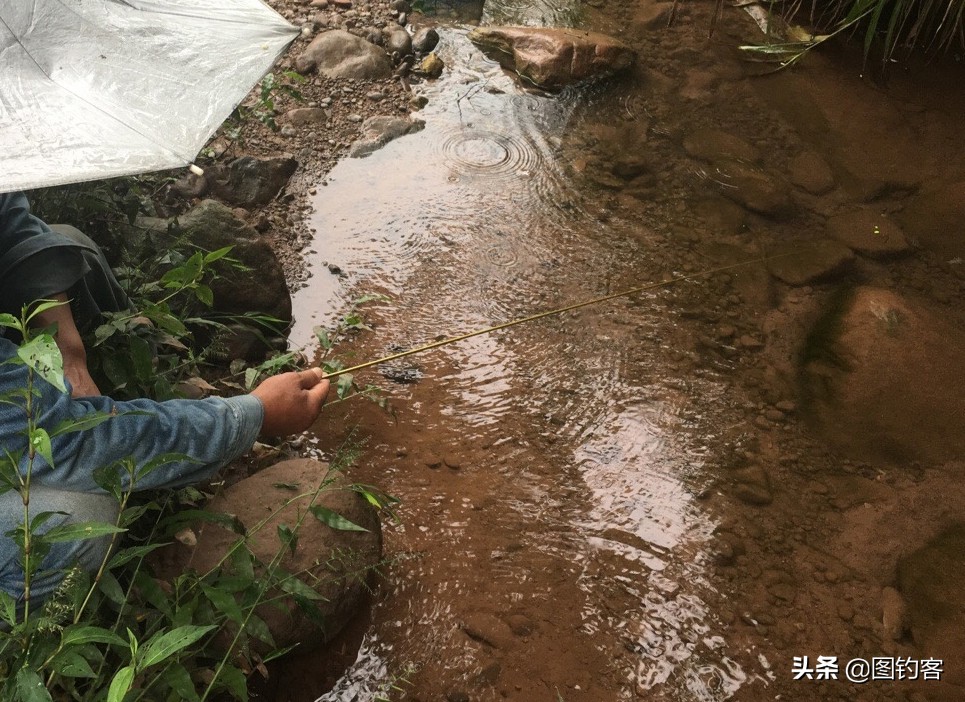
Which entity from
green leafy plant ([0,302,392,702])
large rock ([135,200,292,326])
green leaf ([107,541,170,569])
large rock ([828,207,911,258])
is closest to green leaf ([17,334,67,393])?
green leafy plant ([0,302,392,702])

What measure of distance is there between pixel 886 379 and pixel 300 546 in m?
2.37

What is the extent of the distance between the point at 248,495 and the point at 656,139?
2974 mm

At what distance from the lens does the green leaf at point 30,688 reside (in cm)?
152

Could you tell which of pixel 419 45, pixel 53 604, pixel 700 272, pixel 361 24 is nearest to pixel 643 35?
pixel 419 45

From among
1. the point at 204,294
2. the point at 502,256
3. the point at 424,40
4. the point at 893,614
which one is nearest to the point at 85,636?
the point at 204,294

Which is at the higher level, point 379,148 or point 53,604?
point 53,604

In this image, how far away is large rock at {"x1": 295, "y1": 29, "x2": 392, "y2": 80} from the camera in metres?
4.49

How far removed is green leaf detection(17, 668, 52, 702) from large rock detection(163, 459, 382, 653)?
638 millimetres

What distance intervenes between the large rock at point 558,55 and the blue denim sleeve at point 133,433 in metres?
3.16

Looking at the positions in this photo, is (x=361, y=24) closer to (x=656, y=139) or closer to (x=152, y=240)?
(x=656, y=139)

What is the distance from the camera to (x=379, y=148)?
4148 millimetres

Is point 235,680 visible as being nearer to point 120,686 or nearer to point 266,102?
point 120,686

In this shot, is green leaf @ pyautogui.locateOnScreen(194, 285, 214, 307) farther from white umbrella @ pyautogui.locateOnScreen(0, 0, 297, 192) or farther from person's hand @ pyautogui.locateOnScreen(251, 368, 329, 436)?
white umbrella @ pyautogui.locateOnScreen(0, 0, 297, 192)

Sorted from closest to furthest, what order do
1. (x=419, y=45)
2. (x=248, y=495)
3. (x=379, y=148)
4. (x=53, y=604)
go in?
(x=53, y=604) < (x=248, y=495) < (x=379, y=148) < (x=419, y=45)
